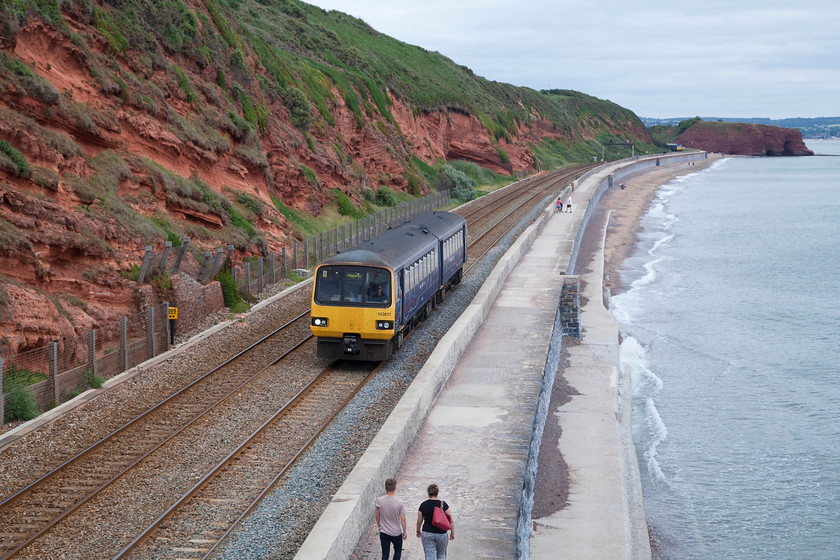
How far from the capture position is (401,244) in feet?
77.0

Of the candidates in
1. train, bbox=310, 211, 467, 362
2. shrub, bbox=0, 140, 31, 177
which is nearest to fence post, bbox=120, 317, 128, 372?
train, bbox=310, 211, 467, 362

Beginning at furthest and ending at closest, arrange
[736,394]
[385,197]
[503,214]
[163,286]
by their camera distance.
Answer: [503,214]
[385,197]
[736,394]
[163,286]

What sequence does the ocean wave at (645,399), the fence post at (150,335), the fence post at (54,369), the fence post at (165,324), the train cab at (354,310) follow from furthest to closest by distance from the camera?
the ocean wave at (645,399) < the fence post at (165,324) < the fence post at (150,335) < the train cab at (354,310) < the fence post at (54,369)

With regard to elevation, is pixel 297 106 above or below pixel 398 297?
above

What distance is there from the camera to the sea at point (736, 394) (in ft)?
63.3

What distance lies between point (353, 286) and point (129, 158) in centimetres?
1158

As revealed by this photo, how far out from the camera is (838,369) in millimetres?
31859

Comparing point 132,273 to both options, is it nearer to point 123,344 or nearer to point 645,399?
point 123,344

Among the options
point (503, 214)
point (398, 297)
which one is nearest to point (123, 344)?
point (398, 297)

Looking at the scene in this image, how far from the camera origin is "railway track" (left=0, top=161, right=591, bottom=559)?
12.0m

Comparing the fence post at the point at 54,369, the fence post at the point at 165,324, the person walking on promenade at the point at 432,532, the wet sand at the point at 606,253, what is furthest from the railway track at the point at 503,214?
the person walking on promenade at the point at 432,532

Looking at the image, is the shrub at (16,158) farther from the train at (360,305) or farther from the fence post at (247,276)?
the fence post at (247,276)

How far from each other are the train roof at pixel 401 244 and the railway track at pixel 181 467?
9.28 feet

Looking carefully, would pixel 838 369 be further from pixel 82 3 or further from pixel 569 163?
pixel 569 163
